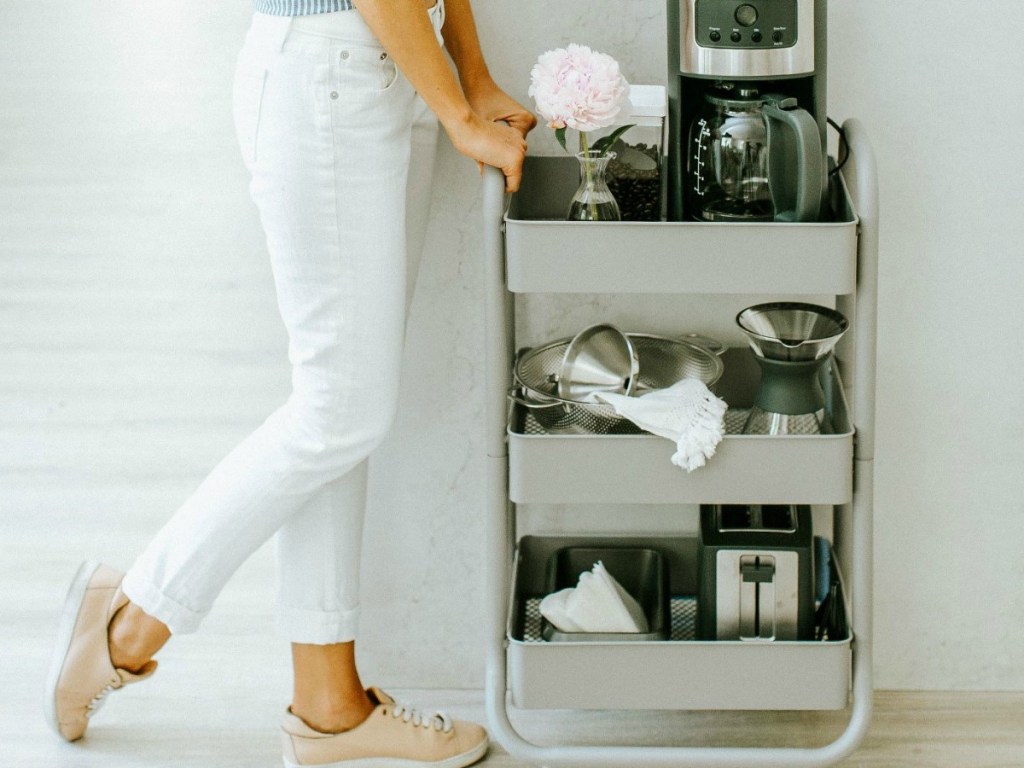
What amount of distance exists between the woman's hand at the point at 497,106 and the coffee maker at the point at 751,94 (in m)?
0.21

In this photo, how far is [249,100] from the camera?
1.60 m

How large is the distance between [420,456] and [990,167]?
3.25 feet

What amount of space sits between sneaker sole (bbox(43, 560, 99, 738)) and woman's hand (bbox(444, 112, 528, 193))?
3.04ft

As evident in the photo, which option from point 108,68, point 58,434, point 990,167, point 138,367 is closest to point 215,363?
point 138,367

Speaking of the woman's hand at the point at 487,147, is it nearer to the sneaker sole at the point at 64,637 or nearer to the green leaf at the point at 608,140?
the green leaf at the point at 608,140

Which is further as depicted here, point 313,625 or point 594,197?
point 313,625

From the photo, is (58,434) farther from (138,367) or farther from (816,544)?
(816,544)

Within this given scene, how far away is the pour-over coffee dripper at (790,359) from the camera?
165 centimetres

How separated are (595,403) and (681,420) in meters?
0.12

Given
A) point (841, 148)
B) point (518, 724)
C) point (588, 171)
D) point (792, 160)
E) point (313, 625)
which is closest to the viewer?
point (792, 160)

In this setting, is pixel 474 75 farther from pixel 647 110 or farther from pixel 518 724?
pixel 518 724

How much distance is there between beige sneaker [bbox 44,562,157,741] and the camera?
1.94 meters

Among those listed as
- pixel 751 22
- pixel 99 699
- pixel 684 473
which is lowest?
pixel 99 699

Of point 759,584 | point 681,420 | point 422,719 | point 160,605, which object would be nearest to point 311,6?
point 681,420
